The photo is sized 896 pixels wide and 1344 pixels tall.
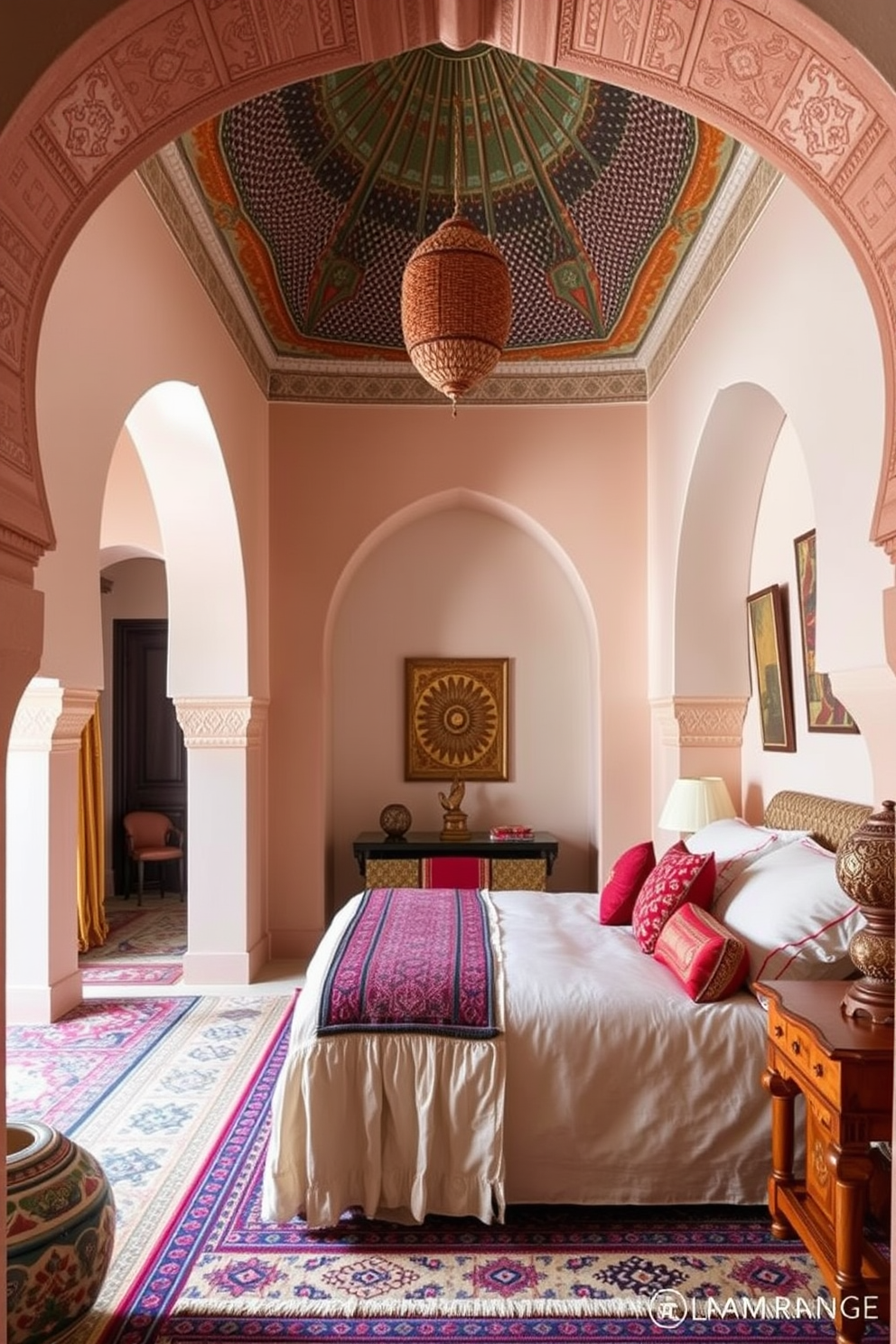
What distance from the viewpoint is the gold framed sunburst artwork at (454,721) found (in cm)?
790

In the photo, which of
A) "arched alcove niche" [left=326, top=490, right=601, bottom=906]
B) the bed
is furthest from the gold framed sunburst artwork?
the bed

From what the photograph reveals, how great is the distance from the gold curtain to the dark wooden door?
63.7 inches

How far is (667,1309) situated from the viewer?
115 inches

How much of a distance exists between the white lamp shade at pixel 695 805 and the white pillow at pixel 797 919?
5.56 ft

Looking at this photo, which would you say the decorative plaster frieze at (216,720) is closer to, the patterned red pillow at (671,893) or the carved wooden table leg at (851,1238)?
the patterned red pillow at (671,893)

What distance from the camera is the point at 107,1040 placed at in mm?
5305

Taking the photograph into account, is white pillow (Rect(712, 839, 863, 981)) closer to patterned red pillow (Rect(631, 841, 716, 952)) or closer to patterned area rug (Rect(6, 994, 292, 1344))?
patterned red pillow (Rect(631, 841, 716, 952))

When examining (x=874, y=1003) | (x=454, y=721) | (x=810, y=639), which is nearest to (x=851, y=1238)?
(x=874, y=1003)

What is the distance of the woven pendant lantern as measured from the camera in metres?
4.31

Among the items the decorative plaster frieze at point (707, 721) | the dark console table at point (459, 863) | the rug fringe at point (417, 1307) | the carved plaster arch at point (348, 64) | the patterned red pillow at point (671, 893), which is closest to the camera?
the carved plaster arch at point (348, 64)

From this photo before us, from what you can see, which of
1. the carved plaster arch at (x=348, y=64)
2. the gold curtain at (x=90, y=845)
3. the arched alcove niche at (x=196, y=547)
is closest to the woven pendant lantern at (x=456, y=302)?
the arched alcove niche at (x=196, y=547)

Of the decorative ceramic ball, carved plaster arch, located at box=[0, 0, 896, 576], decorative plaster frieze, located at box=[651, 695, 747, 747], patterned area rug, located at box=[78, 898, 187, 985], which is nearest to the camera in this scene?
carved plaster arch, located at box=[0, 0, 896, 576]

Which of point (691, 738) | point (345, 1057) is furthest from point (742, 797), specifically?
point (345, 1057)

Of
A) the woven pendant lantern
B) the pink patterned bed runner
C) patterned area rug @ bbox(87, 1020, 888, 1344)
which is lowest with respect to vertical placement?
patterned area rug @ bbox(87, 1020, 888, 1344)
